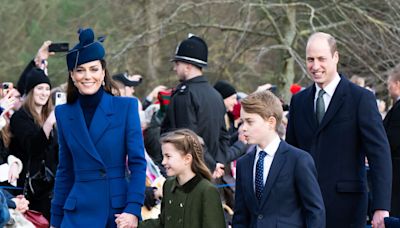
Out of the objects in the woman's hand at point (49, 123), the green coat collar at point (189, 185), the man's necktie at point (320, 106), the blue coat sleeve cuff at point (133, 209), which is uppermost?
the man's necktie at point (320, 106)

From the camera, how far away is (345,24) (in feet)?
63.1

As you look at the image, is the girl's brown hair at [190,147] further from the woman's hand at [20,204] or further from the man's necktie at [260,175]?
the woman's hand at [20,204]

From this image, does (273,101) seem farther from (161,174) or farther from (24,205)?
(161,174)

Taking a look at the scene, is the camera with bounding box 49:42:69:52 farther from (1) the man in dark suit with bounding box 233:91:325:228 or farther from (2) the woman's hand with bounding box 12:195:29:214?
(1) the man in dark suit with bounding box 233:91:325:228

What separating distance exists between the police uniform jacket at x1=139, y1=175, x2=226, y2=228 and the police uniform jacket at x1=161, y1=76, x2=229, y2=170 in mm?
2046

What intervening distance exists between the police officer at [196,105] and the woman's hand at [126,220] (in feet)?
9.28

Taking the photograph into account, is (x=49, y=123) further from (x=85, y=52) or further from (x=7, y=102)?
(x=85, y=52)

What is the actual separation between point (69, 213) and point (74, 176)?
0.90ft

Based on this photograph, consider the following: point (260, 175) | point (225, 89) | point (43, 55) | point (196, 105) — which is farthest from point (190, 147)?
point (225, 89)

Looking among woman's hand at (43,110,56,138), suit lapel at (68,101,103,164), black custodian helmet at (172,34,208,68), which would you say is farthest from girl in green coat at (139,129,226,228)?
black custodian helmet at (172,34,208,68)

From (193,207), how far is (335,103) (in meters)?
1.27

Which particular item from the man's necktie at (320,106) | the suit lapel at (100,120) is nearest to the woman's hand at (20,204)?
the suit lapel at (100,120)

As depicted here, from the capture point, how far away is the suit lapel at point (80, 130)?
5660 millimetres

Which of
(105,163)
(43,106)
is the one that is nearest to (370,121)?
(105,163)
